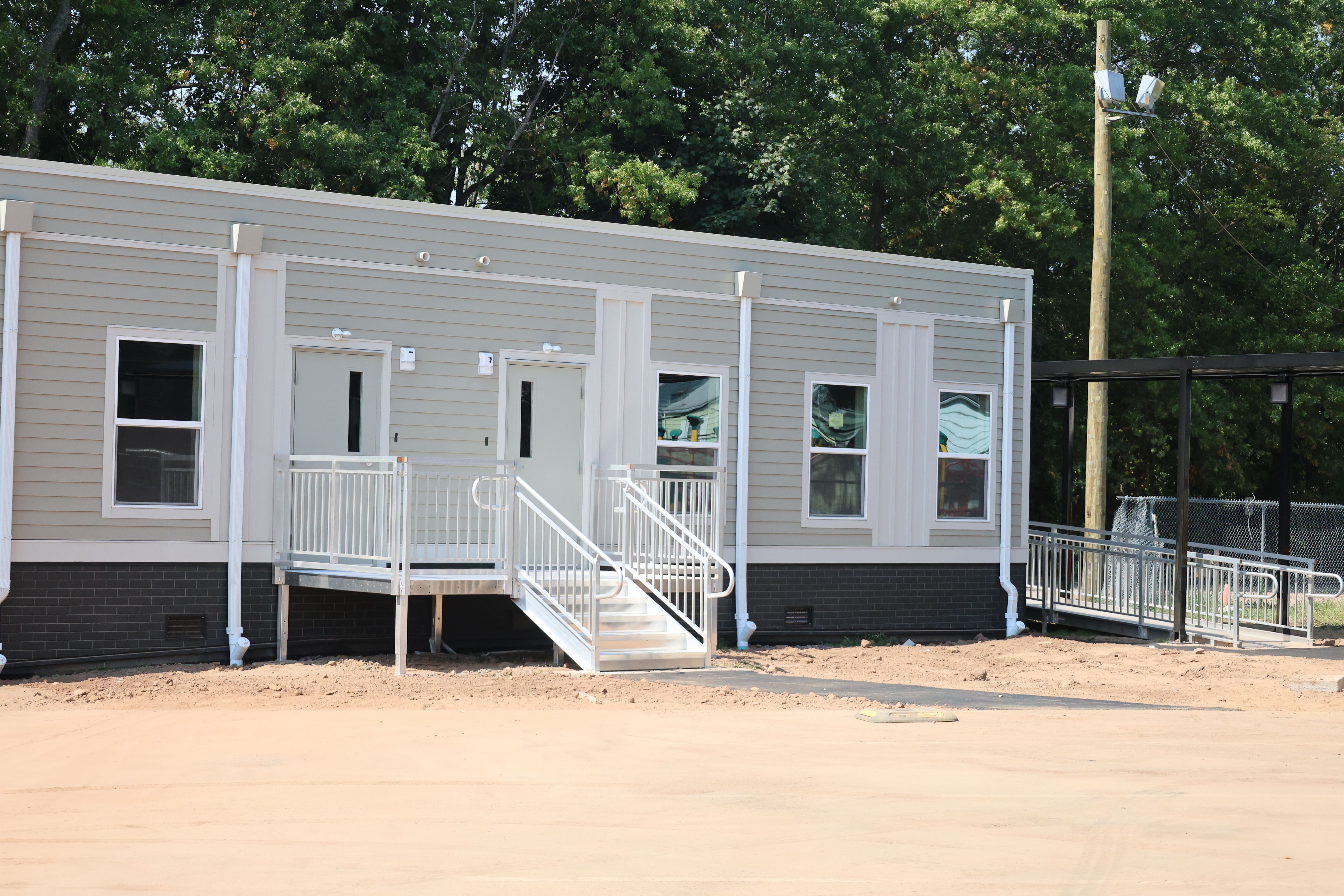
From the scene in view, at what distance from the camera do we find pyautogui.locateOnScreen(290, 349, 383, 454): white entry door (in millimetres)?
12094

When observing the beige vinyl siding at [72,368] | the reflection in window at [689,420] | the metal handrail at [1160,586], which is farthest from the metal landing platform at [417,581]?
the metal handrail at [1160,586]

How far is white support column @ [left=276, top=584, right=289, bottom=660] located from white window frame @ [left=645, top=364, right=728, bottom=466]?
3.76 m

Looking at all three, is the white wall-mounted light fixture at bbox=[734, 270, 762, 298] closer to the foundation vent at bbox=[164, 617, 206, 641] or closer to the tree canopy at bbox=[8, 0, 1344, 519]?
the foundation vent at bbox=[164, 617, 206, 641]

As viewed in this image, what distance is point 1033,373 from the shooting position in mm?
17391

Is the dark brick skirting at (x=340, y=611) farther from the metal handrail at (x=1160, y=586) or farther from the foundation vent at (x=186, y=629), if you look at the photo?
the metal handrail at (x=1160, y=586)

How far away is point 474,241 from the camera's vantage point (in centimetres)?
1272

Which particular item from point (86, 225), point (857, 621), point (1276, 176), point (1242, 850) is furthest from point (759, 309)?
point (1276, 176)

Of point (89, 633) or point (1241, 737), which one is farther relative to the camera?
→ point (89, 633)

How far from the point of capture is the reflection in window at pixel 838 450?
14414mm

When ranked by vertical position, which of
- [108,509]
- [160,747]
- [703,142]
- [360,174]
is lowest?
[160,747]

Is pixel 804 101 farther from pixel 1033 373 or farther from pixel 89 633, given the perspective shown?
pixel 89 633

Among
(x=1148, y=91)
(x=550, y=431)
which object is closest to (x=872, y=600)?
(x=550, y=431)

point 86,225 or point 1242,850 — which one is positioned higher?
point 86,225

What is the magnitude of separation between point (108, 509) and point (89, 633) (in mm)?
1039
